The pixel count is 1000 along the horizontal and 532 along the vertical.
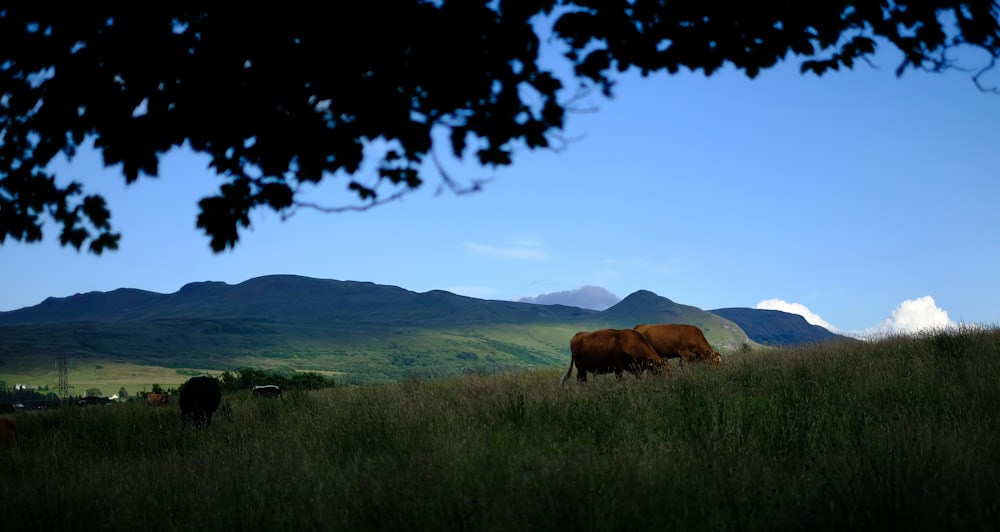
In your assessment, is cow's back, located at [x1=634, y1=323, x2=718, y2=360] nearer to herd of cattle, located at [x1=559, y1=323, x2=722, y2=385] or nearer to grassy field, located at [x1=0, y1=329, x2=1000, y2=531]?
herd of cattle, located at [x1=559, y1=323, x2=722, y2=385]

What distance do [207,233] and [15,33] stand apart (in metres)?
1.63

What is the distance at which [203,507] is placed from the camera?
20.1 feet

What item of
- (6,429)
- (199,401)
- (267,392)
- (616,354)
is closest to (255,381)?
(267,392)

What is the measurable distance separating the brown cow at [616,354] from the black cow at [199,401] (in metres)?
7.15

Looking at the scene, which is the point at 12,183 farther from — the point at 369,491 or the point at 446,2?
the point at 446,2

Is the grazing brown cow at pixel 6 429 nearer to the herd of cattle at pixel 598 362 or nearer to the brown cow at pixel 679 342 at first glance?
the herd of cattle at pixel 598 362

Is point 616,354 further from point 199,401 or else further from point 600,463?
point 600,463

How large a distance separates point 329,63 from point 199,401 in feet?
39.0

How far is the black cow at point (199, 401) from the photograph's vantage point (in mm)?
13852

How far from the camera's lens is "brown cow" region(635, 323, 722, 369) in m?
16.5

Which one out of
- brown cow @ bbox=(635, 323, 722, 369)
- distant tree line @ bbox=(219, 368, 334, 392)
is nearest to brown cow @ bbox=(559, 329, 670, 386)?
brown cow @ bbox=(635, 323, 722, 369)

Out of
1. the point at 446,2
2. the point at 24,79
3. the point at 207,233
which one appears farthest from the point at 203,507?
the point at 446,2

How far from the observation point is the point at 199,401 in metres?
14.1

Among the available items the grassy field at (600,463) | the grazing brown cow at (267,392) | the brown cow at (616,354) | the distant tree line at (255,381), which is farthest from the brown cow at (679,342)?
the distant tree line at (255,381)
